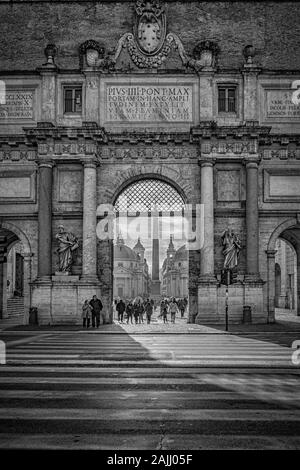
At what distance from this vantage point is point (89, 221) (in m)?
30.9

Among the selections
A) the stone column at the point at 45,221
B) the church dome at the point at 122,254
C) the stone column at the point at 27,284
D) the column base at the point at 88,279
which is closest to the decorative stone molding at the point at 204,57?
the stone column at the point at 45,221

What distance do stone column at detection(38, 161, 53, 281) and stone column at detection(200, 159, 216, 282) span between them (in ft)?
26.4

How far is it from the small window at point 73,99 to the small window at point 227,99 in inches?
302

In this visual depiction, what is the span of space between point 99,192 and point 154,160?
3.47 metres

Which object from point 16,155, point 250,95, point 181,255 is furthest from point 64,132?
point 181,255

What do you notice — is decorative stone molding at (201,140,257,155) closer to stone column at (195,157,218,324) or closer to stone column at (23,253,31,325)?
stone column at (195,157,218,324)

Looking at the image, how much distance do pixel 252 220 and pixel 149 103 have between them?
27.8 ft

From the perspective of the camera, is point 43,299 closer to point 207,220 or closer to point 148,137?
point 207,220

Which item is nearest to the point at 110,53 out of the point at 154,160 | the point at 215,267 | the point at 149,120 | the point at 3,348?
the point at 149,120

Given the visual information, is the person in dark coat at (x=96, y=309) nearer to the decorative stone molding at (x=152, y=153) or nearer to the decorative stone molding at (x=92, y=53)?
the decorative stone molding at (x=152, y=153)

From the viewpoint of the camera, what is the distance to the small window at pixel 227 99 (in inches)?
1262

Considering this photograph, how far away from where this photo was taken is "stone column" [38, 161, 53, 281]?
30.7m

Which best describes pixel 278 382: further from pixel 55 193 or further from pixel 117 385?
pixel 55 193
